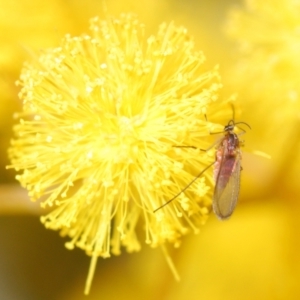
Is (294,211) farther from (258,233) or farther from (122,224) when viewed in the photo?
(122,224)

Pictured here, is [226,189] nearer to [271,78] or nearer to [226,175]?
[226,175]

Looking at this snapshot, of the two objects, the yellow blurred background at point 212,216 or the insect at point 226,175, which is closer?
the insect at point 226,175

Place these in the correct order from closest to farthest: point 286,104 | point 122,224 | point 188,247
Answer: point 122,224
point 286,104
point 188,247

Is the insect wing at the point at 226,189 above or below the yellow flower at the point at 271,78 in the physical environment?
below

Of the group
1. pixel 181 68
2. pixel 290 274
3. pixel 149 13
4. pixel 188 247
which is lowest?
pixel 290 274

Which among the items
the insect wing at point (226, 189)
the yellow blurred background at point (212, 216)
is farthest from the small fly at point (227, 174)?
the yellow blurred background at point (212, 216)

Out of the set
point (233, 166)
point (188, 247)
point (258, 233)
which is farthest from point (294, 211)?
point (233, 166)

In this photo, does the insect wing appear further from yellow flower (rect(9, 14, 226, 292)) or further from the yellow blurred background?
the yellow blurred background

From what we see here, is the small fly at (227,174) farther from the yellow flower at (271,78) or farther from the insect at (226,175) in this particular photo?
the yellow flower at (271,78)
